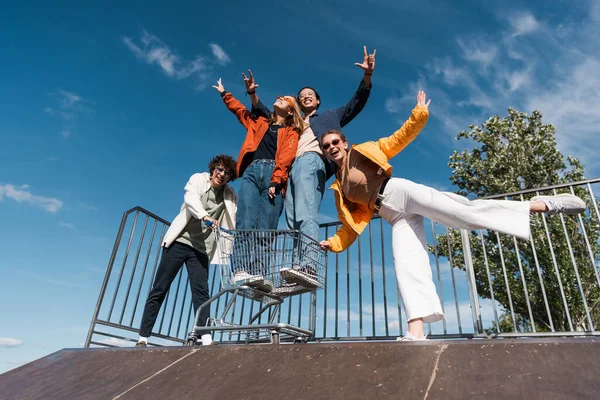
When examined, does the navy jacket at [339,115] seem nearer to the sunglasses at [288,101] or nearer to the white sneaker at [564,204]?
the sunglasses at [288,101]

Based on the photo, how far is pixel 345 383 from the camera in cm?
178

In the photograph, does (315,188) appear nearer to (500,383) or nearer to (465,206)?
(465,206)

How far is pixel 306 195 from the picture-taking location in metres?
3.59

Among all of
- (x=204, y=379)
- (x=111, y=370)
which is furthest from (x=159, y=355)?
(x=204, y=379)

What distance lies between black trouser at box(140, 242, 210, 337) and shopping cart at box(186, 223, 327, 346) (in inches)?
24.4

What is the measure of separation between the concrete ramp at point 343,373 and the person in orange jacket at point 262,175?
89cm

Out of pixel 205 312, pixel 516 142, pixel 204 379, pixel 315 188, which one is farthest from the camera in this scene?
pixel 516 142

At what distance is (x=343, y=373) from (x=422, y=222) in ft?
5.07

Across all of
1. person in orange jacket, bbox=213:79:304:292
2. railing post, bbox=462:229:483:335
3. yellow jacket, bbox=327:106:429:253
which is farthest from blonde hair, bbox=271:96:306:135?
railing post, bbox=462:229:483:335

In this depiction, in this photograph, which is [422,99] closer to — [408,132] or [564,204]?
[408,132]

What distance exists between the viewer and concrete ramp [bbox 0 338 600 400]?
1556 mm

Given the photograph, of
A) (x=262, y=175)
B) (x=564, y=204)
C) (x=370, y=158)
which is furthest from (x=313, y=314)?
(x=564, y=204)

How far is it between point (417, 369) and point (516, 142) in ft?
46.7

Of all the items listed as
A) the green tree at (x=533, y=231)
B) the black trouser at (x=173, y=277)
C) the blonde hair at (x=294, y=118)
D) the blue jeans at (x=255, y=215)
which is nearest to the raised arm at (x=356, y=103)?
the blonde hair at (x=294, y=118)
